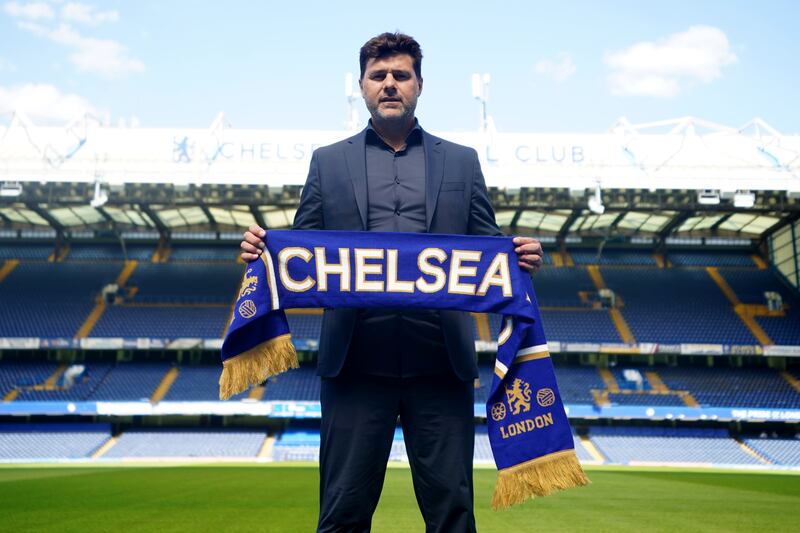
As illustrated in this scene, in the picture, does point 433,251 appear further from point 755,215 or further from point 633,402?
point 755,215

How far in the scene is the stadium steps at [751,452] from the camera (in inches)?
1065

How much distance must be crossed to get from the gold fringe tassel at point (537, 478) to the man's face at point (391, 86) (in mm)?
1592

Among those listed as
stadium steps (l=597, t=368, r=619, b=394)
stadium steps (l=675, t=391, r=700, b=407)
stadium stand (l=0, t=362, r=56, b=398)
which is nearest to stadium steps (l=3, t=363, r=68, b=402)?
stadium stand (l=0, t=362, r=56, b=398)

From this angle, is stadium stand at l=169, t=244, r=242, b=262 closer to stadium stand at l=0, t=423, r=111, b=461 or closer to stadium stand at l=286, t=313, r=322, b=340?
stadium stand at l=286, t=313, r=322, b=340

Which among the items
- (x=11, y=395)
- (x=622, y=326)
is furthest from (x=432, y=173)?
(x=622, y=326)

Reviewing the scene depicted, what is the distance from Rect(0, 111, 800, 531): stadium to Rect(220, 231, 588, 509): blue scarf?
20.5 metres

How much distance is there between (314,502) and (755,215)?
1178 inches

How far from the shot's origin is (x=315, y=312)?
33750mm

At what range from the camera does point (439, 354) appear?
8.98 ft

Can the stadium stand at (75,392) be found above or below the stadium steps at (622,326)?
below

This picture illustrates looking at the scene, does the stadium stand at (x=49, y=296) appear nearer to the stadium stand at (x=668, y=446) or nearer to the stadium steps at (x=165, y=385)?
the stadium steps at (x=165, y=385)

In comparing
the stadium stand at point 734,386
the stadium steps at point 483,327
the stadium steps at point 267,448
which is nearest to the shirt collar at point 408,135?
the stadium steps at point 267,448

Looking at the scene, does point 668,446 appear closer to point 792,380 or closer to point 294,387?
point 792,380

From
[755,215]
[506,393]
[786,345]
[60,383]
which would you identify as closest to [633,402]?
[786,345]
